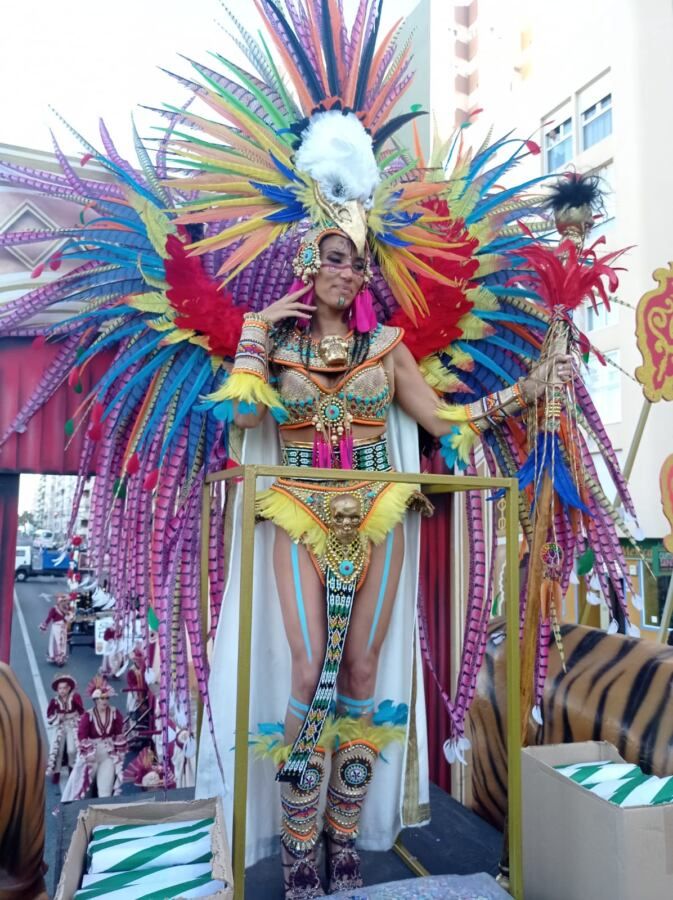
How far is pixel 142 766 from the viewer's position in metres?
4.13

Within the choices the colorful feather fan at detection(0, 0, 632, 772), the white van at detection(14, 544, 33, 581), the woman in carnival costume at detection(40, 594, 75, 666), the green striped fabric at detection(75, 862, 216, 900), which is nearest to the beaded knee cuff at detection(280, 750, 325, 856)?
the green striped fabric at detection(75, 862, 216, 900)

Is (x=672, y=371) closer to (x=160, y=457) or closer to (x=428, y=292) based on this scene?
(x=428, y=292)

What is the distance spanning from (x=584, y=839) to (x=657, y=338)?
8.08 ft

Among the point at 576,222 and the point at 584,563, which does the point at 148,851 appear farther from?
the point at 576,222

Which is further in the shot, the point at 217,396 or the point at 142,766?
the point at 142,766

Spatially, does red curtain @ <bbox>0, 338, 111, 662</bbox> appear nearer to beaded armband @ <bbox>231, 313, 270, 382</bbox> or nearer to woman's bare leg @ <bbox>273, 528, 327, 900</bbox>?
beaded armband @ <bbox>231, 313, 270, 382</bbox>

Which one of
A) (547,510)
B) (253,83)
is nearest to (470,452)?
(547,510)

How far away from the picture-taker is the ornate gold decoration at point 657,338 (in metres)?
3.49

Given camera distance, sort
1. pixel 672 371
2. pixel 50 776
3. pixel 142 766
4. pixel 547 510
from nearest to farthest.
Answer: pixel 547 510 → pixel 672 371 → pixel 142 766 → pixel 50 776

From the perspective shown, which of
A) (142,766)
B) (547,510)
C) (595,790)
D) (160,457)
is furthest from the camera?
(142,766)

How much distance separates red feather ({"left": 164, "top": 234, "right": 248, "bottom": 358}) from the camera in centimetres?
237

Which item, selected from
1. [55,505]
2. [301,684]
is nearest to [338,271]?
[301,684]

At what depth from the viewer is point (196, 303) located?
2.37 meters

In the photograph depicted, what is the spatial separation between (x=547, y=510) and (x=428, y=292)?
2.99 ft
